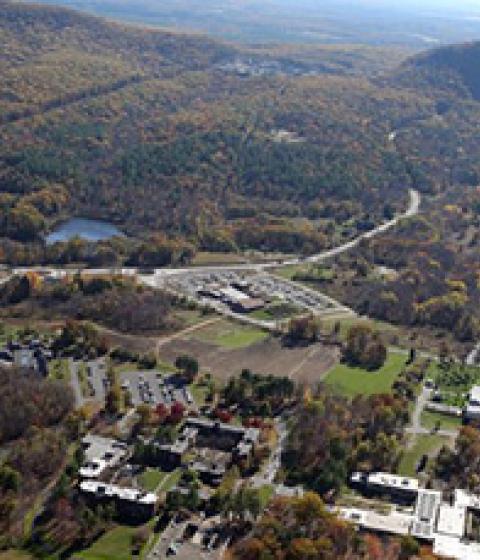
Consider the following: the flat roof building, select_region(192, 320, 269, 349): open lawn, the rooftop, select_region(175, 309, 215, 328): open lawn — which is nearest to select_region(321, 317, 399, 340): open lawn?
select_region(192, 320, 269, 349): open lawn

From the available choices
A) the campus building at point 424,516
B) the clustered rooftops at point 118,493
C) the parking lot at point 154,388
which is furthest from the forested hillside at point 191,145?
the campus building at point 424,516

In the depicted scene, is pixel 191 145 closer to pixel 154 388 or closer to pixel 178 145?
pixel 178 145

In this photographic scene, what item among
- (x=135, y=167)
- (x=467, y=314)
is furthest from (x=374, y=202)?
(x=467, y=314)

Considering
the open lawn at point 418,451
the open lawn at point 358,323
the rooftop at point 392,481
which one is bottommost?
the open lawn at point 358,323

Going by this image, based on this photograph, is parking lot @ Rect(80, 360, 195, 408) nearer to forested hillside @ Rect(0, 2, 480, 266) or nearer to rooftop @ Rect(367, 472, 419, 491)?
rooftop @ Rect(367, 472, 419, 491)

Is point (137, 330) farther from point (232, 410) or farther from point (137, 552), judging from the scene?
point (137, 552)

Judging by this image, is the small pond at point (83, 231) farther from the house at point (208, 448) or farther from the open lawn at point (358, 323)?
the house at point (208, 448)
